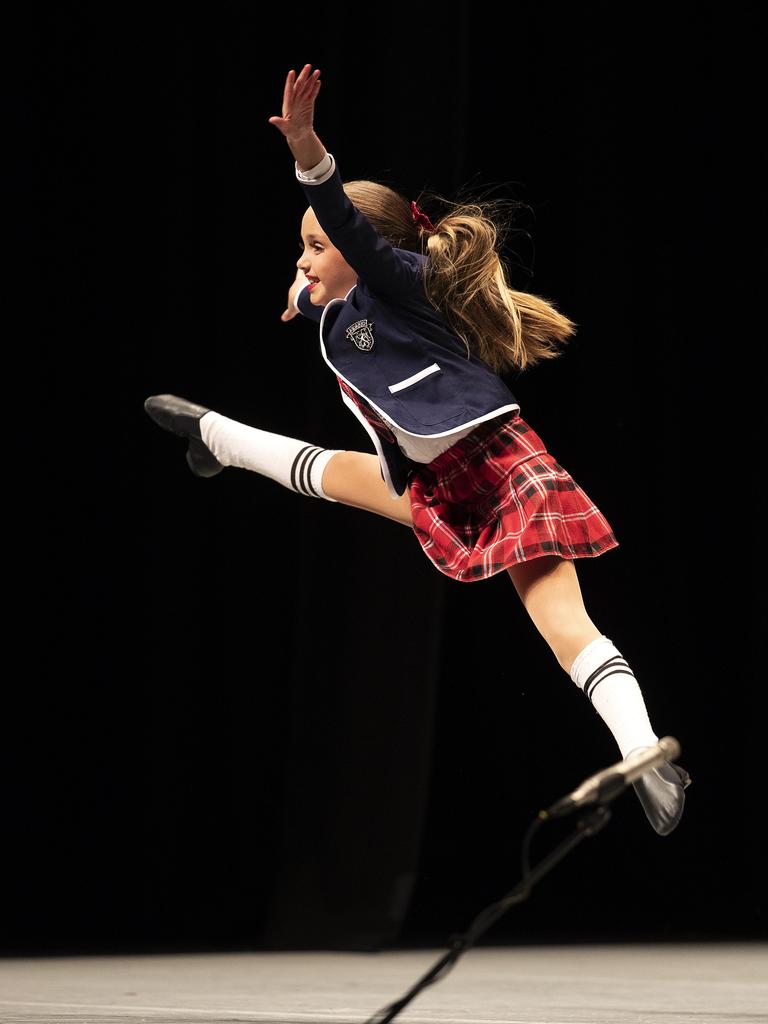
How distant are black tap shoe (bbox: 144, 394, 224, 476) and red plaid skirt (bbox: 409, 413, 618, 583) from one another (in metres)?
0.45

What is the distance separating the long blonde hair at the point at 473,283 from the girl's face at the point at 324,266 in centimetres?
10

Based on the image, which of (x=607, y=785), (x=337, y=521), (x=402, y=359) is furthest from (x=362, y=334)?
(x=337, y=521)

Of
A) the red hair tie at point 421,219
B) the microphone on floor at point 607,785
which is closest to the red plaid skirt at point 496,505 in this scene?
the red hair tie at point 421,219

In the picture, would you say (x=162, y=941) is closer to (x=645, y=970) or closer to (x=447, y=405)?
(x=645, y=970)

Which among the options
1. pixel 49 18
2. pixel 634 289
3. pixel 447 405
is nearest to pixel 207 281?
pixel 49 18

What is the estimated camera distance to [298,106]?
1.95 m

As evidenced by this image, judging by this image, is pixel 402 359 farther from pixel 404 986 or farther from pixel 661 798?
pixel 404 986

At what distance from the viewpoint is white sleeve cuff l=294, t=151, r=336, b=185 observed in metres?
1.98

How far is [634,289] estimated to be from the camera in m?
3.87

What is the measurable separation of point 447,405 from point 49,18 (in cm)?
206

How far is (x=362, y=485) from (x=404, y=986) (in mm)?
1103

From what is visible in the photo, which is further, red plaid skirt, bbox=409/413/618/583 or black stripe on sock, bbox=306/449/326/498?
black stripe on sock, bbox=306/449/326/498

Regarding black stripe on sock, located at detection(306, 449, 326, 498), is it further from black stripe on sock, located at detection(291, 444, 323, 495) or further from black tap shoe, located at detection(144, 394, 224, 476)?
black tap shoe, located at detection(144, 394, 224, 476)

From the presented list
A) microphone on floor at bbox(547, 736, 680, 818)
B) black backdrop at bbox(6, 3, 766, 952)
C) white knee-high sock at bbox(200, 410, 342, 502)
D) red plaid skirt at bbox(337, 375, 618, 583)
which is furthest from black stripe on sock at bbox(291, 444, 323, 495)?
black backdrop at bbox(6, 3, 766, 952)
